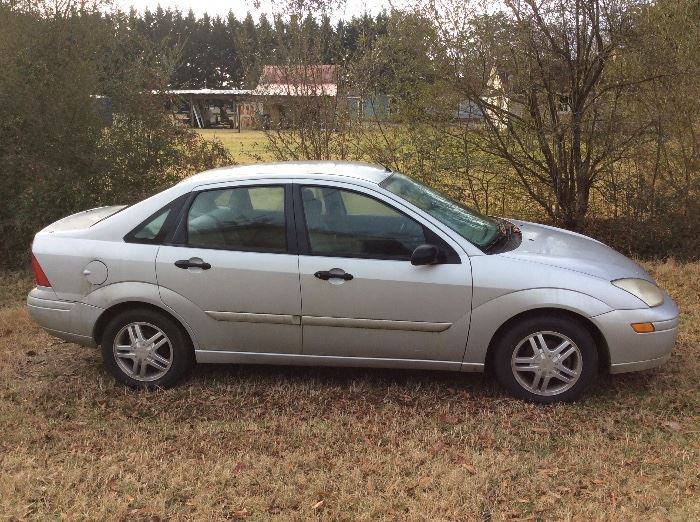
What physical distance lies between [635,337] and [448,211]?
4.80 ft

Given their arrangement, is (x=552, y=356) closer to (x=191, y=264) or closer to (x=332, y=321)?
(x=332, y=321)

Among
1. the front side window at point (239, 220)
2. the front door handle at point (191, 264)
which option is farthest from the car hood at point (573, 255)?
the front door handle at point (191, 264)

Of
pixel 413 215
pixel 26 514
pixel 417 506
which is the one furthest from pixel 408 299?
pixel 26 514

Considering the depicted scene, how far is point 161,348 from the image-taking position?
185 inches

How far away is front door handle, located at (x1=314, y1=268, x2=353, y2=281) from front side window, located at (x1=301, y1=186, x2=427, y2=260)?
0.37 feet

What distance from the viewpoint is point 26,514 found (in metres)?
3.28

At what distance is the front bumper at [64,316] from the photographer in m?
4.62

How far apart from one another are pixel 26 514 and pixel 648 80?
7869 millimetres

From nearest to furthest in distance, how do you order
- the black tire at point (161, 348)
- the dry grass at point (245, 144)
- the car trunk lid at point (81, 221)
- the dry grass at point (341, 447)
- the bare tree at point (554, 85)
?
the dry grass at point (341, 447)
the black tire at point (161, 348)
the car trunk lid at point (81, 221)
the bare tree at point (554, 85)
the dry grass at point (245, 144)

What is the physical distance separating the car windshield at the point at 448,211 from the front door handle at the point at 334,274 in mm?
664

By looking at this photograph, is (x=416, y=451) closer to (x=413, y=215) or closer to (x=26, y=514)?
(x=413, y=215)

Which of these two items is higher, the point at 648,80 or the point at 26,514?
the point at 648,80

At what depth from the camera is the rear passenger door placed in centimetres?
438

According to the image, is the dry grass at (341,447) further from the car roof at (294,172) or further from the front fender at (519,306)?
the car roof at (294,172)
